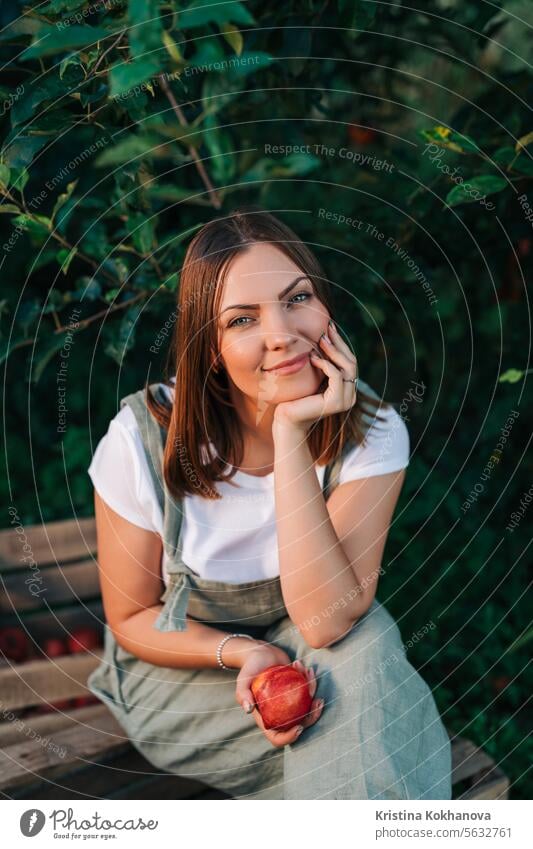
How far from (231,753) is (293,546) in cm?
33

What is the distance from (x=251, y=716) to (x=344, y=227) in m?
0.85

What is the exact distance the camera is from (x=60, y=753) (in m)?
1.39

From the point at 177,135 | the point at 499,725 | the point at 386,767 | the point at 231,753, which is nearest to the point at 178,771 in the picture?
the point at 231,753

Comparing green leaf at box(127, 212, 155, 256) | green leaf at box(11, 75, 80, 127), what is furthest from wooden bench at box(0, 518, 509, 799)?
green leaf at box(11, 75, 80, 127)

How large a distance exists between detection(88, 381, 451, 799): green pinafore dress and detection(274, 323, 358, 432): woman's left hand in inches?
5.3

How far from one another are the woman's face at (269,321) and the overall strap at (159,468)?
0.17 meters

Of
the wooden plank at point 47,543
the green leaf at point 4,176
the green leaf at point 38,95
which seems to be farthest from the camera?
the wooden plank at point 47,543

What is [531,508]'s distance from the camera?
6.70 feet

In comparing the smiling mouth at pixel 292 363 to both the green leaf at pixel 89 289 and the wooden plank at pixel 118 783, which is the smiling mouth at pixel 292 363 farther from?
the wooden plank at pixel 118 783

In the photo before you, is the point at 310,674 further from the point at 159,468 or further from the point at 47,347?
the point at 47,347

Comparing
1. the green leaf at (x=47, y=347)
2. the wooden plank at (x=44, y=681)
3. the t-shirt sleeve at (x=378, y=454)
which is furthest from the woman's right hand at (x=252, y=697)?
the green leaf at (x=47, y=347)

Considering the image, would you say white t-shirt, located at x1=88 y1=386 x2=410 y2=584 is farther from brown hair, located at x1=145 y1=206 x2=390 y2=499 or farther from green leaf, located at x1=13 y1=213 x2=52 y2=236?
green leaf, located at x1=13 y1=213 x2=52 y2=236

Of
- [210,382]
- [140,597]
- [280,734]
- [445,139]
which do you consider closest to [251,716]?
[280,734]

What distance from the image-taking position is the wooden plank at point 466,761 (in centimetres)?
140
